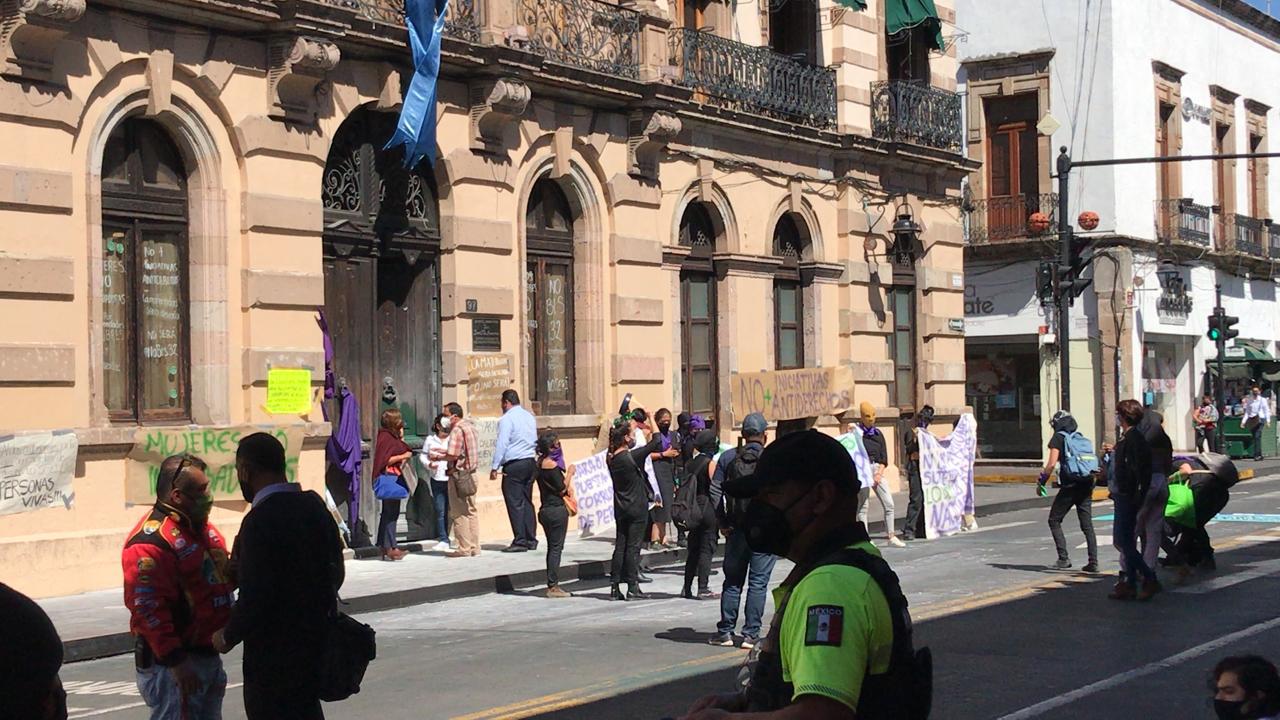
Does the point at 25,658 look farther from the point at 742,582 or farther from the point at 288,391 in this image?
the point at 288,391

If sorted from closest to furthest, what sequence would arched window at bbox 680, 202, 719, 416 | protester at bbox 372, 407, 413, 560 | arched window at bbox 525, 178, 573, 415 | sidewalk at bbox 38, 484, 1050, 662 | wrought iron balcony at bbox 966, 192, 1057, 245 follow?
1. sidewalk at bbox 38, 484, 1050, 662
2. protester at bbox 372, 407, 413, 560
3. arched window at bbox 525, 178, 573, 415
4. arched window at bbox 680, 202, 719, 416
5. wrought iron balcony at bbox 966, 192, 1057, 245

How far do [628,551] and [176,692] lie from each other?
30.0ft

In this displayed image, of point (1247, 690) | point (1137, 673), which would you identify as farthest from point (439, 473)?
point (1247, 690)

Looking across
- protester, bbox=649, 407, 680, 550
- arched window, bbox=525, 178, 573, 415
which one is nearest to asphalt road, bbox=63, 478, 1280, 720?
protester, bbox=649, 407, 680, 550

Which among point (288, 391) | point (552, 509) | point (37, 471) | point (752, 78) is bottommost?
point (552, 509)

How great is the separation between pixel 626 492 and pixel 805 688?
11.8 meters

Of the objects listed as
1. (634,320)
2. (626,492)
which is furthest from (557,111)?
(626,492)

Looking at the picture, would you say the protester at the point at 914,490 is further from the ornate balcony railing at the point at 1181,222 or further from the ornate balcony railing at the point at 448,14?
the ornate balcony railing at the point at 1181,222

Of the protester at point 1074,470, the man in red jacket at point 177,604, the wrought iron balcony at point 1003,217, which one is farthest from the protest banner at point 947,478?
the wrought iron balcony at point 1003,217

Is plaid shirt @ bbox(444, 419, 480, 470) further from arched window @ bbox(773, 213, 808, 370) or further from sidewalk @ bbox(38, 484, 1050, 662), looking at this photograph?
arched window @ bbox(773, 213, 808, 370)

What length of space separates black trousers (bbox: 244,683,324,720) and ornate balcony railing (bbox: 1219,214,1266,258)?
133 ft

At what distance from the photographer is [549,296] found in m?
22.4

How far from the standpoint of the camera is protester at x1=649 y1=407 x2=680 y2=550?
17812mm

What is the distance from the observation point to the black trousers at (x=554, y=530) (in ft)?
52.3
